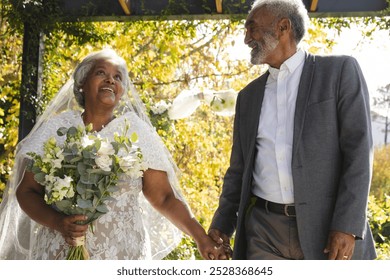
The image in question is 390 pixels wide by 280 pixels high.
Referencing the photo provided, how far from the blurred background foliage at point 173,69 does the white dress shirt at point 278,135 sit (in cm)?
186

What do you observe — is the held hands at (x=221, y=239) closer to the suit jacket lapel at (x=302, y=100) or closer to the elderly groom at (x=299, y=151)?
the elderly groom at (x=299, y=151)

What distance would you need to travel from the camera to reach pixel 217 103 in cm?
588

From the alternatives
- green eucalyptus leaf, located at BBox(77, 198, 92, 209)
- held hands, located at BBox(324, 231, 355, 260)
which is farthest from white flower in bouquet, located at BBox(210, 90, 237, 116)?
held hands, located at BBox(324, 231, 355, 260)

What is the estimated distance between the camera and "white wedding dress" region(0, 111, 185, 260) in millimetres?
3113

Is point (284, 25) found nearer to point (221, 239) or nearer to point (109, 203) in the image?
point (221, 239)

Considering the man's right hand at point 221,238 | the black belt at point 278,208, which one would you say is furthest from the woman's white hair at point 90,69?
the black belt at point 278,208

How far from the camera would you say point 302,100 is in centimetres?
294

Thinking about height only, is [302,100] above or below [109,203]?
above

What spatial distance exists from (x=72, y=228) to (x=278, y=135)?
3.27ft

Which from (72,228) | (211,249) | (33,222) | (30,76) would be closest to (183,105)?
(30,76)

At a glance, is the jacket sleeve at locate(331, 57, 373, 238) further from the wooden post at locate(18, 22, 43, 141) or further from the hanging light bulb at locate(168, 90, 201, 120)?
the hanging light bulb at locate(168, 90, 201, 120)

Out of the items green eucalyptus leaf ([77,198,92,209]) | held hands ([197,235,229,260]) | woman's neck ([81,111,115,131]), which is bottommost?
held hands ([197,235,229,260])

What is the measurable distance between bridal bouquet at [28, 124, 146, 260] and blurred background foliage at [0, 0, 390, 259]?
2.16 m
